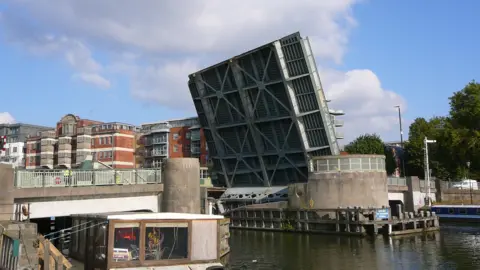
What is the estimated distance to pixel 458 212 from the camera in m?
43.9

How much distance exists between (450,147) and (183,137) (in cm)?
4250

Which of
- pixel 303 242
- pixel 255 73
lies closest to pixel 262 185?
pixel 255 73

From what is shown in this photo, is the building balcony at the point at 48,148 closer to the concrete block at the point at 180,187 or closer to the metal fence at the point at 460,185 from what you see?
the metal fence at the point at 460,185

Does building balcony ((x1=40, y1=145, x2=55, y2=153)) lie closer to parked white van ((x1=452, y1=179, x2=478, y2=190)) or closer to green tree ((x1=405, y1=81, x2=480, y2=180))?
green tree ((x1=405, y1=81, x2=480, y2=180))

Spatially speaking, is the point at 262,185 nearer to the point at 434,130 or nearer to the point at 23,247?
the point at 434,130

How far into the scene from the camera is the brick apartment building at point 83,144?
267 feet

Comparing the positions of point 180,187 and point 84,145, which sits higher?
point 84,145

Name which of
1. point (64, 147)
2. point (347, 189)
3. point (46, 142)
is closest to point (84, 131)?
point (64, 147)

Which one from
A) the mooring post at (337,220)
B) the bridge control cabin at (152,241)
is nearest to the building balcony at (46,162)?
the mooring post at (337,220)

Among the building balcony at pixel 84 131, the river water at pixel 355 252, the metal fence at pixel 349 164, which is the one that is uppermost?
the building balcony at pixel 84 131

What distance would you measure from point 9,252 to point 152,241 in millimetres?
5375

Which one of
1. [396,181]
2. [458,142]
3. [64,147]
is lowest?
[396,181]

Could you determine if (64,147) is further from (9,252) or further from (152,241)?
(152,241)

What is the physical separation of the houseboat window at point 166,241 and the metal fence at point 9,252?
431cm
